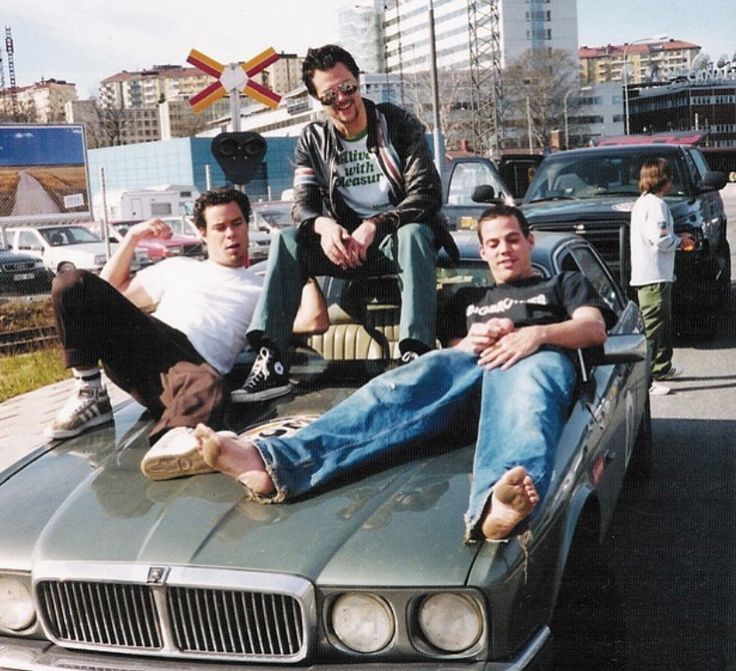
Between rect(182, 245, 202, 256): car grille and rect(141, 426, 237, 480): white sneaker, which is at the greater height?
rect(182, 245, 202, 256): car grille

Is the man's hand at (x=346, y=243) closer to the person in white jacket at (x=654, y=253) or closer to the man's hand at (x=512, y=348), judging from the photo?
the man's hand at (x=512, y=348)

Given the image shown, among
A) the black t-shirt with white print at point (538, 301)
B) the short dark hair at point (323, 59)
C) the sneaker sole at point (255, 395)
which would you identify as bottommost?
the sneaker sole at point (255, 395)

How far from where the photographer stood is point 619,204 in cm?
1016

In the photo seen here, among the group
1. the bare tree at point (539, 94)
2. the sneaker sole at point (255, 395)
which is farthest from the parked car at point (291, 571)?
the bare tree at point (539, 94)

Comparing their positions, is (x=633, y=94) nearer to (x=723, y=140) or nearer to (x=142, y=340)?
(x=723, y=140)

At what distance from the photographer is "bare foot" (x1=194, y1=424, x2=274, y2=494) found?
334 centimetres

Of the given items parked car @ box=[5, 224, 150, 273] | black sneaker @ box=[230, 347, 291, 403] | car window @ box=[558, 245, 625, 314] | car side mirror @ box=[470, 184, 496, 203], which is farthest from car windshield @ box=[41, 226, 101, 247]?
black sneaker @ box=[230, 347, 291, 403]

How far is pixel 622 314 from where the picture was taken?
18.5ft

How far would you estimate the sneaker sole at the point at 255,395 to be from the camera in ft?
14.5

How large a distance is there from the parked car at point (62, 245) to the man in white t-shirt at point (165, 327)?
19586 millimetres

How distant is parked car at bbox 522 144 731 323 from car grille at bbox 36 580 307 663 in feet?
22.6

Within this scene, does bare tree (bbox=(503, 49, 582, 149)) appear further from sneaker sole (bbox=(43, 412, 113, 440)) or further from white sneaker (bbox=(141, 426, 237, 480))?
white sneaker (bbox=(141, 426, 237, 480))

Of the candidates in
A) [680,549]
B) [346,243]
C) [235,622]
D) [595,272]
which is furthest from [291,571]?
[595,272]

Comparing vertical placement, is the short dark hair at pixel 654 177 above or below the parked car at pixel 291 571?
above
